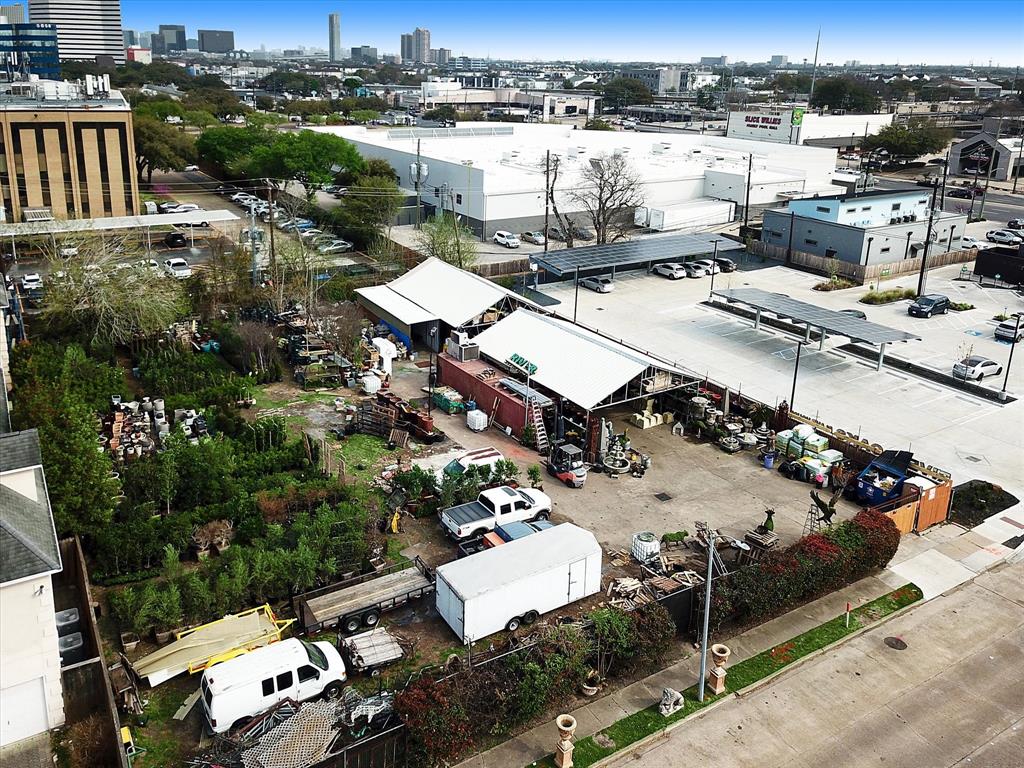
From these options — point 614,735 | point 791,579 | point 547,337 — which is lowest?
point 614,735

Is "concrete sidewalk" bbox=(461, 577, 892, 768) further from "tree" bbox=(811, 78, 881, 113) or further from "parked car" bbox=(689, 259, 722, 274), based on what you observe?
"tree" bbox=(811, 78, 881, 113)

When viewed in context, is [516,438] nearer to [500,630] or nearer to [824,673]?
[500,630]

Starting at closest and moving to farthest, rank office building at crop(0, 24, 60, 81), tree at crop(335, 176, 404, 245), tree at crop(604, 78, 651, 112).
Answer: tree at crop(335, 176, 404, 245) → office building at crop(0, 24, 60, 81) → tree at crop(604, 78, 651, 112)

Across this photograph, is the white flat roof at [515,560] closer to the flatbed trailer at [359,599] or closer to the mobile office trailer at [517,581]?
the mobile office trailer at [517,581]

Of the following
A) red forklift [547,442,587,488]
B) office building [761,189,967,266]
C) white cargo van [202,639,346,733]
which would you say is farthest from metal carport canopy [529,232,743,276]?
white cargo van [202,639,346,733]

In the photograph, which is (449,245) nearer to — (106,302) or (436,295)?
(436,295)

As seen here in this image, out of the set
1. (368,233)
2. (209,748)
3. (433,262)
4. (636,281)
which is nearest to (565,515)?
(209,748)
